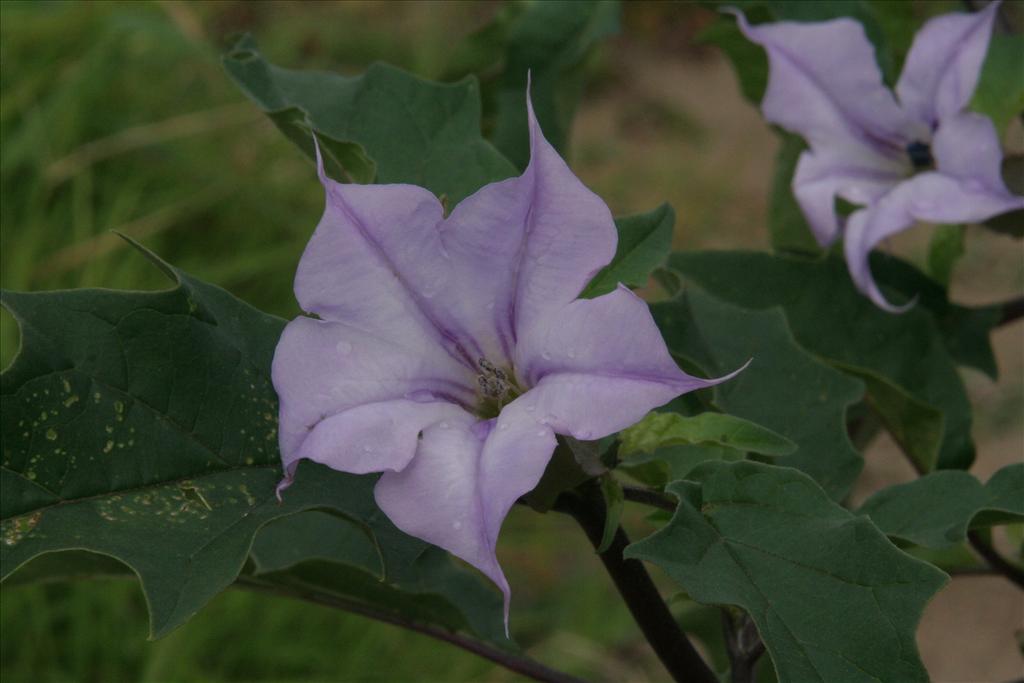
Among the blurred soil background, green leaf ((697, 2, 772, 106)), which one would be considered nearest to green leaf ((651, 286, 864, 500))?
green leaf ((697, 2, 772, 106))

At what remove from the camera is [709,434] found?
625 millimetres

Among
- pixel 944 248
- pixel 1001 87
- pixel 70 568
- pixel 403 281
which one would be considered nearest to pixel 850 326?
pixel 944 248

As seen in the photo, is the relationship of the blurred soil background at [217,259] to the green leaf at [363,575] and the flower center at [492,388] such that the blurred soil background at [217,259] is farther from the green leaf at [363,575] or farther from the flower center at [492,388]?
the flower center at [492,388]

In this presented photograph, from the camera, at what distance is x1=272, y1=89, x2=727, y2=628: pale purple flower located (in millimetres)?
551

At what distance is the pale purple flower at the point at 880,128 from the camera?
841 millimetres

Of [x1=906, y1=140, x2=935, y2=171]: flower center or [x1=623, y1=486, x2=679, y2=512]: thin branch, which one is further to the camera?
[x1=906, y1=140, x2=935, y2=171]: flower center

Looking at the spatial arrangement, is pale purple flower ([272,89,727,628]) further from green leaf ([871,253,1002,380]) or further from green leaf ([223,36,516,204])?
green leaf ([871,253,1002,380])

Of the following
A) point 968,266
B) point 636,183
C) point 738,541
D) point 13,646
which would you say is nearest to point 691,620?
point 738,541

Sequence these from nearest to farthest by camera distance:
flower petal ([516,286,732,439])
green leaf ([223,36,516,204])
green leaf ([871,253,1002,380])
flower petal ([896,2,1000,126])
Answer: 1. flower petal ([516,286,732,439])
2. green leaf ([223,36,516,204])
3. flower petal ([896,2,1000,126])
4. green leaf ([871,253,1002,380])

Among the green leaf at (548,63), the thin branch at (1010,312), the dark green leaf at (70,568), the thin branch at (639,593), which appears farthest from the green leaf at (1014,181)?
the dark green leaf at (70,568)

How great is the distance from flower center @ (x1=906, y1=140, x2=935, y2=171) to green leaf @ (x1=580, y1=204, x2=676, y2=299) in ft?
1.05

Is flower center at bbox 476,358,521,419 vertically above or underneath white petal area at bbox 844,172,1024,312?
above

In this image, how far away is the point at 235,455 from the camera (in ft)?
2.14

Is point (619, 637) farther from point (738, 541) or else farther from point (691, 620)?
point (738, 541)
